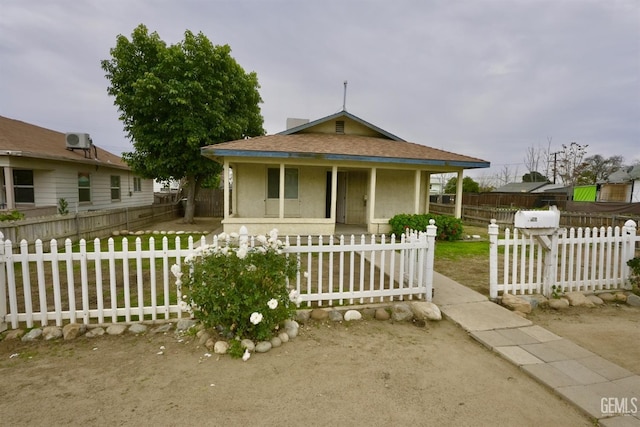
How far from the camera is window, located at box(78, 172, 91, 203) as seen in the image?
13668mm

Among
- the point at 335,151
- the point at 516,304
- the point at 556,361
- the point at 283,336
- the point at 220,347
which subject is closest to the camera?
the point at 556,361

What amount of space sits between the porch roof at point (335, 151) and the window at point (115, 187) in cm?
854

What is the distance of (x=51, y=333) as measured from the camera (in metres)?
3.51

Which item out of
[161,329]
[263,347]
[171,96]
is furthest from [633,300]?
[171,96]

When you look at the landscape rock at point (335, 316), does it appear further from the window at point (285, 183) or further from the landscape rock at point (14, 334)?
the window at point (285, 183)

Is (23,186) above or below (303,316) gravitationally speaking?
above

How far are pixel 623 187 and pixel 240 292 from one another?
3347cm

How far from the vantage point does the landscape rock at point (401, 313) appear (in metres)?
4.11

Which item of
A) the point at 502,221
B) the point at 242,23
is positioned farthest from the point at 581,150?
the point at 242,23

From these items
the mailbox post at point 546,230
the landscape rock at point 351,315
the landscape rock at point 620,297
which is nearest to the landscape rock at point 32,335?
the landscape rock at point 351,315

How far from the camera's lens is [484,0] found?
28.6ft

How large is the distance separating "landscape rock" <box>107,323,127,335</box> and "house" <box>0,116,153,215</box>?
940 cm

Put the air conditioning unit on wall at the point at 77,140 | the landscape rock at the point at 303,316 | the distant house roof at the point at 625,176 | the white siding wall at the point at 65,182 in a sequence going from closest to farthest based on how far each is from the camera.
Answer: the landscape rock at the point at 303,316 < the white siding wall at the point at 65,182 < the air conditioning unit on wall at the point at 77,140 < the distant house roof at the point at 625,176

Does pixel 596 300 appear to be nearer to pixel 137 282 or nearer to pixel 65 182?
pixel 137 282
